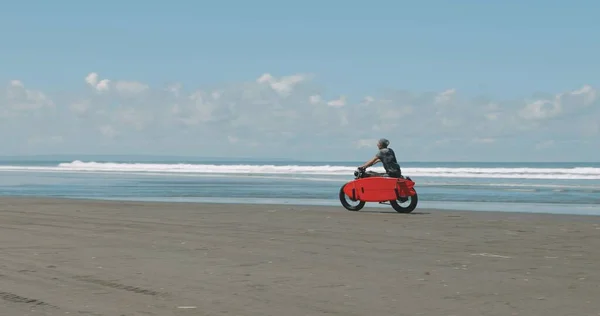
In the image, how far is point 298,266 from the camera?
10.3 meters

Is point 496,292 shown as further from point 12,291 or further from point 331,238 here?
point 331,238

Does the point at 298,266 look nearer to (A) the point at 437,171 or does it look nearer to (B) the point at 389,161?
(B) the point at 389,161

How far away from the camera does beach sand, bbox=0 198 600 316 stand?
7.53 m

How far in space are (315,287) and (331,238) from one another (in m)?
5.59

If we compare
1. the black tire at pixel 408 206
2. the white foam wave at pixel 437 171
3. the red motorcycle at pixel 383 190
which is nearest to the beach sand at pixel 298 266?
the black tire at pixel 408 206

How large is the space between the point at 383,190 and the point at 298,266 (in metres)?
11.5

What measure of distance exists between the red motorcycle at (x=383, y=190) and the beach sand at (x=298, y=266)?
8.54ft

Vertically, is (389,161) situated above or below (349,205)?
above

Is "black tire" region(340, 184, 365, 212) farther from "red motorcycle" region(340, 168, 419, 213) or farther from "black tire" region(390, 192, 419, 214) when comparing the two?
"black tire" region(390, 192, 419, 214)

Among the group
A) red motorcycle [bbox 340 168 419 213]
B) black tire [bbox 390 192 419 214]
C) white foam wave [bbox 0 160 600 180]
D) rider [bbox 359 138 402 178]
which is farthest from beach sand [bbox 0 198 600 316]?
white foam wave [bbox 0 160 600 180]

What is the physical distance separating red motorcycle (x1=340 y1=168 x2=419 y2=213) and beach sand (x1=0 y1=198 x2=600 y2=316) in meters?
2.60

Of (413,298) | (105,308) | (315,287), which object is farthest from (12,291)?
(413,298)

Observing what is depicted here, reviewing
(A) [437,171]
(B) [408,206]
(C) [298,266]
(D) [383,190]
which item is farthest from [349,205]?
(A) [437,171]

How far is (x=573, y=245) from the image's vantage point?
13.1 metres
